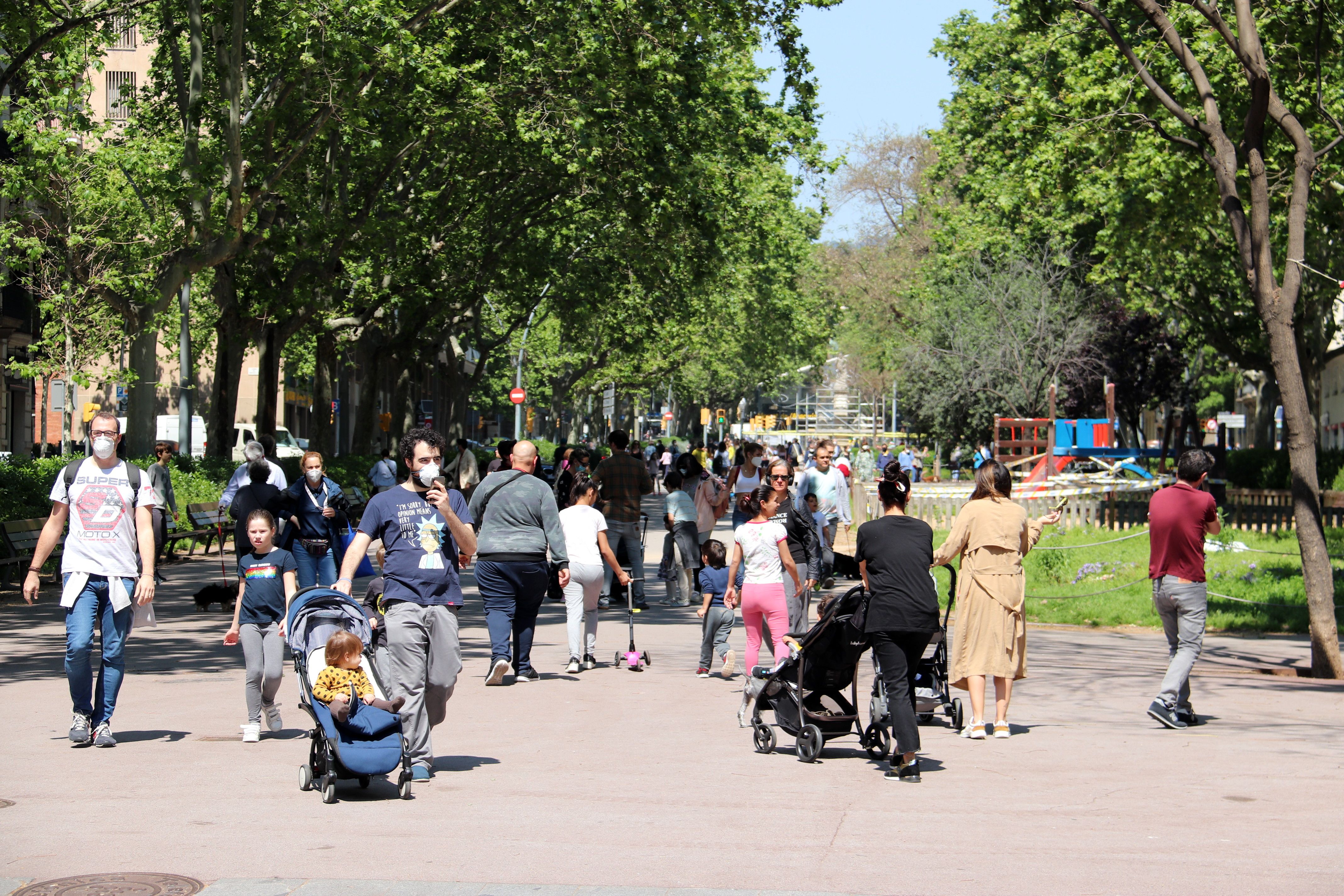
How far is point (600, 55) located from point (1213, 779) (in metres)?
17.3

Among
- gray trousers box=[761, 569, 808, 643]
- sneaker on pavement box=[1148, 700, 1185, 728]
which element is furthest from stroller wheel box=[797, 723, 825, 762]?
sneaker on pavement box=[1148, 700, 1185, 728]

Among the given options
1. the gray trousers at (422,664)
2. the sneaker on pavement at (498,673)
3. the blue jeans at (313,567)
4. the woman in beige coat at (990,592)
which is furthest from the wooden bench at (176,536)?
the woman in beige coat at (990,592)

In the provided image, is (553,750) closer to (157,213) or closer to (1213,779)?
(1213,779)

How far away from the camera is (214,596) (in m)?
16.8

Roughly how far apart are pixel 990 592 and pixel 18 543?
12.6m

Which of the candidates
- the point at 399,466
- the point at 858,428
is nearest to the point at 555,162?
the point at 399,466

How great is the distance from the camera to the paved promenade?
20.8 feet

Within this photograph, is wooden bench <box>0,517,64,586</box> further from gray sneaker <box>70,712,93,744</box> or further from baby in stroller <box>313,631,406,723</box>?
baby in stroller <box>313,631,406,723</box>

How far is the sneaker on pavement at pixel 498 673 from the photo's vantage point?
11.9m

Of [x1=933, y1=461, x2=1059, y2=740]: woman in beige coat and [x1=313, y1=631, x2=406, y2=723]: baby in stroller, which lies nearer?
[x1=313, y1=631, x2=406, y2=723]: baby in stroller

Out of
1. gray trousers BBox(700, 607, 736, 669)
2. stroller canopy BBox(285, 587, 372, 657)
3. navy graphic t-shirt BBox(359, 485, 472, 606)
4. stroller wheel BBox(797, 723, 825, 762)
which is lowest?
stroller wheel BBox(797, 723, 825, 762)

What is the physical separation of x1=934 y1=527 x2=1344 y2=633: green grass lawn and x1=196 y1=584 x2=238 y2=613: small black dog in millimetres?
8067

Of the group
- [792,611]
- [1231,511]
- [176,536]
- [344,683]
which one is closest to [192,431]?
[176,536]

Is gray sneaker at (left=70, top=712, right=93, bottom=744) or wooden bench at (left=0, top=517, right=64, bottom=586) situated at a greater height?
wooden bench at (left=0, top=517, right=64, bottom=586)
